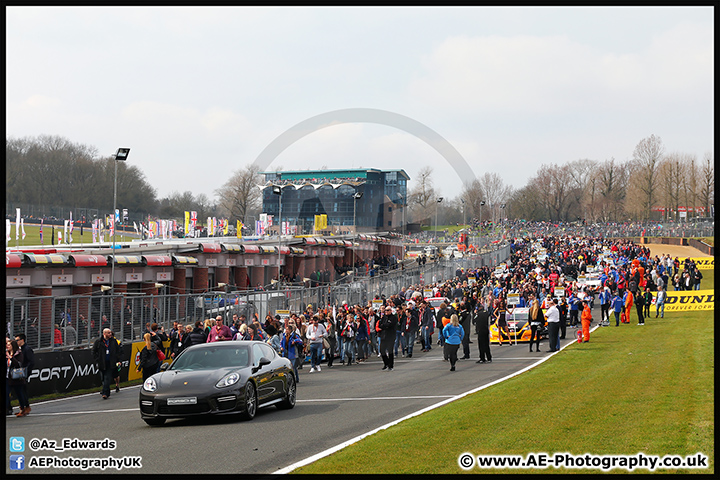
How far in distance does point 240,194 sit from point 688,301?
3070 inches

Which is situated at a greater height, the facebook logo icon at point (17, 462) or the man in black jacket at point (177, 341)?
the man in black jacket at point (177, 341)

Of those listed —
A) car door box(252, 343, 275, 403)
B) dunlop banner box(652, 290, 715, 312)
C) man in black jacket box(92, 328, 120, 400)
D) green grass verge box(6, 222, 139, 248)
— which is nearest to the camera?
car door box(252, 343, 275, 403)

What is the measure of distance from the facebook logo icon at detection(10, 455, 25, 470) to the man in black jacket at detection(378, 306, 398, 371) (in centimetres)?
1320

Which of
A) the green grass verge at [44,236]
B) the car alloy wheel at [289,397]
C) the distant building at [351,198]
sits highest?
the distant building at [351,198]

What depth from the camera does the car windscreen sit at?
1325 centimetres

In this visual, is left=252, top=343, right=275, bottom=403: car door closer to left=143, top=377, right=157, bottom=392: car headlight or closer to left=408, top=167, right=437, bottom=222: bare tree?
left=143, top=377, right=157, bottom=392: car headlight

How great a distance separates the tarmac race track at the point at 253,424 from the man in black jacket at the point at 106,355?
513 mm

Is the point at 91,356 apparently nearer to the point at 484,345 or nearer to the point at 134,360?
the point at 134,360

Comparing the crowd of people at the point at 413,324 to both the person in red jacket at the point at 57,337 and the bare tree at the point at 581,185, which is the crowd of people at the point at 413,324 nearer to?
the person in red jacket at the point at 57,337

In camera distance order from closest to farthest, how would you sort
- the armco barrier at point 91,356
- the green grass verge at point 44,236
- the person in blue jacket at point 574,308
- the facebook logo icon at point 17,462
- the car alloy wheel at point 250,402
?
the facebook logo icon at point 17,462, the car alloy wheel at point 250,402, the armco barrier at point 91,356, the person in blue jacket at point 574,308, the green grass verge at point 44,236

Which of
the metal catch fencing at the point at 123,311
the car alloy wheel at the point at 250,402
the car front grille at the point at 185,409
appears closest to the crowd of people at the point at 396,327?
the metal catch fencing at the point at 123,311

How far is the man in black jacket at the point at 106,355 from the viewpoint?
16969 millimetres

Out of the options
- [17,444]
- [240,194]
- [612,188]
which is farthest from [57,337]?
[612,188]

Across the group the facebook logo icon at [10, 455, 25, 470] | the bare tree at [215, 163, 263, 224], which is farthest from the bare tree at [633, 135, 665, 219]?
the facebook logo icon at [10, 455, 25, 470]
